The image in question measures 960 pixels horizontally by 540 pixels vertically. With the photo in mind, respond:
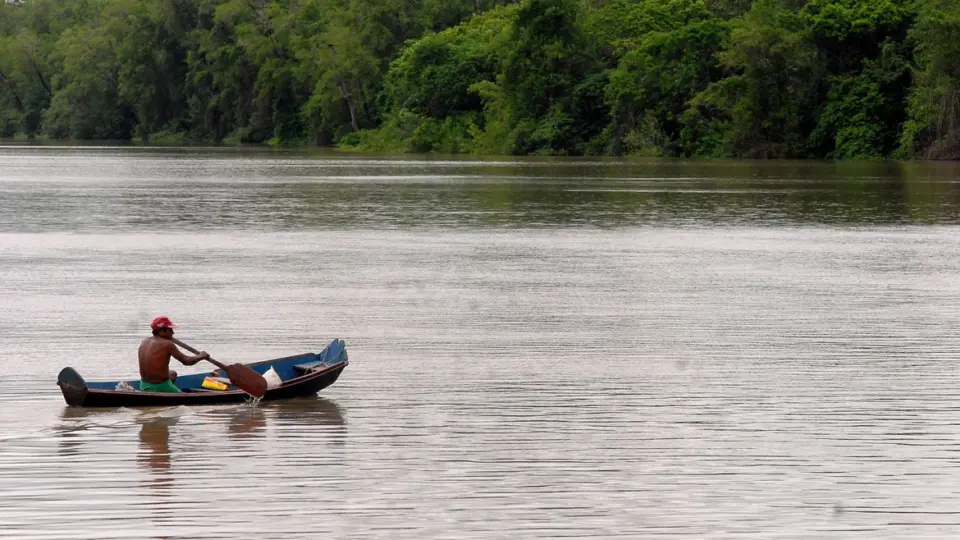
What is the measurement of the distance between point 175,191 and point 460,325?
36262 millimetres

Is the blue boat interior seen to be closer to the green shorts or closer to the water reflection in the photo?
the green shorts

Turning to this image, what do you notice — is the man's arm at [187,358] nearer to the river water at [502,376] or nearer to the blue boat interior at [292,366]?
the blue boat interior at [292,366]

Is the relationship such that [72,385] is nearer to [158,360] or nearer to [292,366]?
[158,360]

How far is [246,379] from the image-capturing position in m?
14.7

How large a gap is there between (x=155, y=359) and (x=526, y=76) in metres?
84.8

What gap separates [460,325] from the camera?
21406mm

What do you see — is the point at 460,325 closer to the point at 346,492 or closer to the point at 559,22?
the point at 346,492

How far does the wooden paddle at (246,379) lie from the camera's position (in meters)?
14.6

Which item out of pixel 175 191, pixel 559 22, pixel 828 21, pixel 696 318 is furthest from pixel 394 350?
pixel 559 22

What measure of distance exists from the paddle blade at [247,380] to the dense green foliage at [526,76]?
220 feet

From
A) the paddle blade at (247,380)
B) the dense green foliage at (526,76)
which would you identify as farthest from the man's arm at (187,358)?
the dense green foliage at (526,76)

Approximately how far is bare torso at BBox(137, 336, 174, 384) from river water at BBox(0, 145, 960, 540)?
12.8 inches

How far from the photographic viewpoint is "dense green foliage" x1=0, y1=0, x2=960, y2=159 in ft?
283

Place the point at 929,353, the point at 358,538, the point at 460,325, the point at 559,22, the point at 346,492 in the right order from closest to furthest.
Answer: the point at 358,538
the point at 346,492
the point at 929,353
the point at 460,325
the point at 559,22
